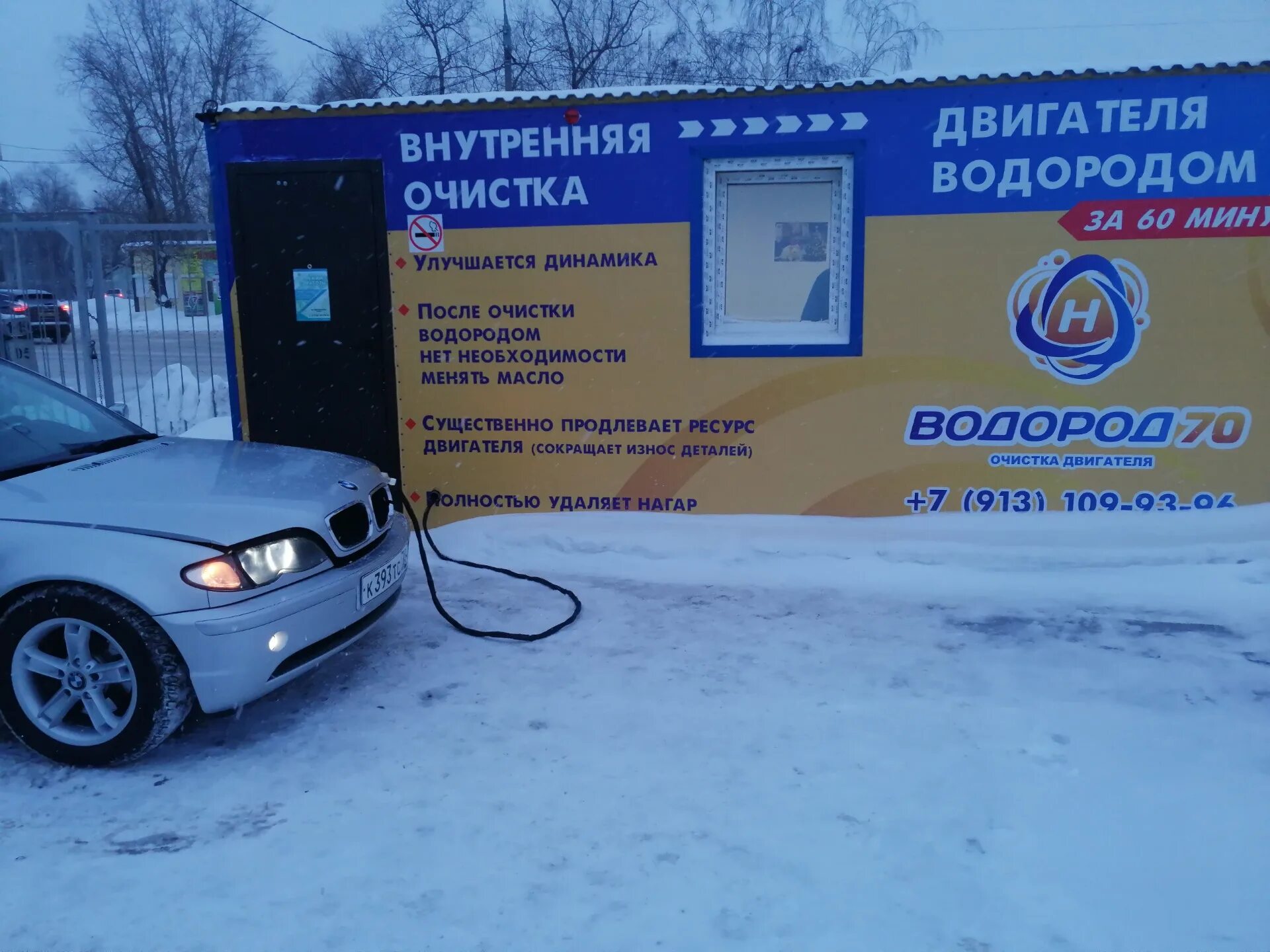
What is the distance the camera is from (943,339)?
5.95 m

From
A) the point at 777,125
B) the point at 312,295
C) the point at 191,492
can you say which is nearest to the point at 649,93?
the point at 777,125

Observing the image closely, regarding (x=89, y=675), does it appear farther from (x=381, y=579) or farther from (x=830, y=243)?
(x=830, y=243)

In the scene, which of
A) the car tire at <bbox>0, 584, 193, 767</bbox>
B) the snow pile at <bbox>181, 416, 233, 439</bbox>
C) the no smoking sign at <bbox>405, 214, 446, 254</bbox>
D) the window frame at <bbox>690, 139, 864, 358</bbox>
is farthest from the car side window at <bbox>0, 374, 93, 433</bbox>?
the snow pile at <bbox>181, 416, 233, 439</bbox>

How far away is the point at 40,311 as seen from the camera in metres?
8.84

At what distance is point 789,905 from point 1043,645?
2539mm

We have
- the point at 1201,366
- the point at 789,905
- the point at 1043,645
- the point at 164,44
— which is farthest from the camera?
the point at 164,44

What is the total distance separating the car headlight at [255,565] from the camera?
11.6 feet

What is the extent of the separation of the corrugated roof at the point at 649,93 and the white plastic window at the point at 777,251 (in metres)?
0.42

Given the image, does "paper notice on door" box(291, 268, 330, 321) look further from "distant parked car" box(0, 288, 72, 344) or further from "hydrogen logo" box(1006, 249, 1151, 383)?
"hydrogen logo" box(1006, 249, 1151, 383)

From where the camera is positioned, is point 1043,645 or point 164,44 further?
point 164,44

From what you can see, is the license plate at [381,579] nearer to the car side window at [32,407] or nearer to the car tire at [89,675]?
the car tire at [89,675]

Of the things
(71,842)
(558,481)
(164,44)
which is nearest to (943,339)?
(558,481)

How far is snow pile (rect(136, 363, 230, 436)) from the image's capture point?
944cm

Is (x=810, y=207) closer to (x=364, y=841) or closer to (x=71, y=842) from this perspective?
(x=364, y=841)
